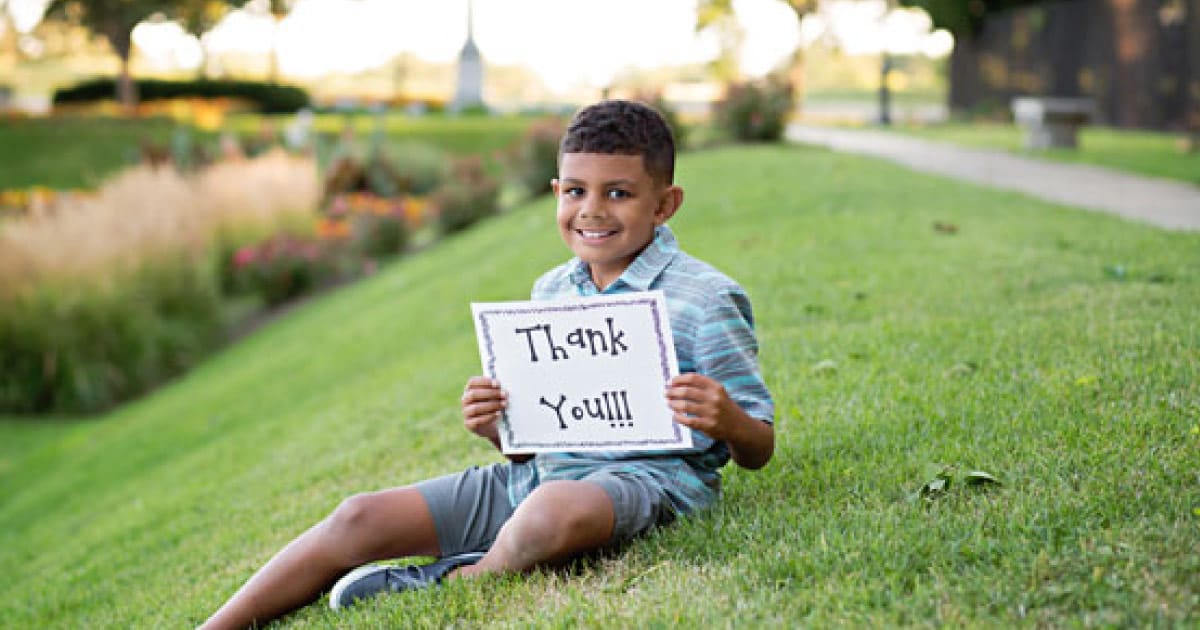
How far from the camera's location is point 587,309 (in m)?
3.16

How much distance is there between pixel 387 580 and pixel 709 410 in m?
1.07

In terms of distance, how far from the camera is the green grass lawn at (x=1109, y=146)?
44.0ft

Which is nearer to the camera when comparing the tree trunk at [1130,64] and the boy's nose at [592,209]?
the boy's nose at [592,209]

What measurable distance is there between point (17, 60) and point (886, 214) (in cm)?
4695

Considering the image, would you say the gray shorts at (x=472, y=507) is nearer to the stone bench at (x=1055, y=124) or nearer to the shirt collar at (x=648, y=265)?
the shirt collar at (x=648, y=265)

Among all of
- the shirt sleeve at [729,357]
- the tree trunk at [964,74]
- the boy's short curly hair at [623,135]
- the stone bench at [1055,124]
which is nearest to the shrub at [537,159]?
the stone bench at [1055,124]

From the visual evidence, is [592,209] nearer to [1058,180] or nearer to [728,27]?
[1058,180]

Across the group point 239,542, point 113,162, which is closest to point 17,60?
point 113,162

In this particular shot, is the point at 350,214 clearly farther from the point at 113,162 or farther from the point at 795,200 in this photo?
the point at 113,162

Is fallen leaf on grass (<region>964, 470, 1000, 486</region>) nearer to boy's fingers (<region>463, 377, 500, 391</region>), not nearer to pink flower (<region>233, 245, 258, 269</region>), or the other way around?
boy's fingers (<region>463, 377, 500, 391</region>)

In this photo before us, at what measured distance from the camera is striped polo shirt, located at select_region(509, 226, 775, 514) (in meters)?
3.16

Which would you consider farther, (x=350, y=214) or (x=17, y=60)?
(x=17, y=60)

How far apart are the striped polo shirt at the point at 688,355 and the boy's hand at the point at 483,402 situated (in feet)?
0.66

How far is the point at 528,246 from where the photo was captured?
11422mm
